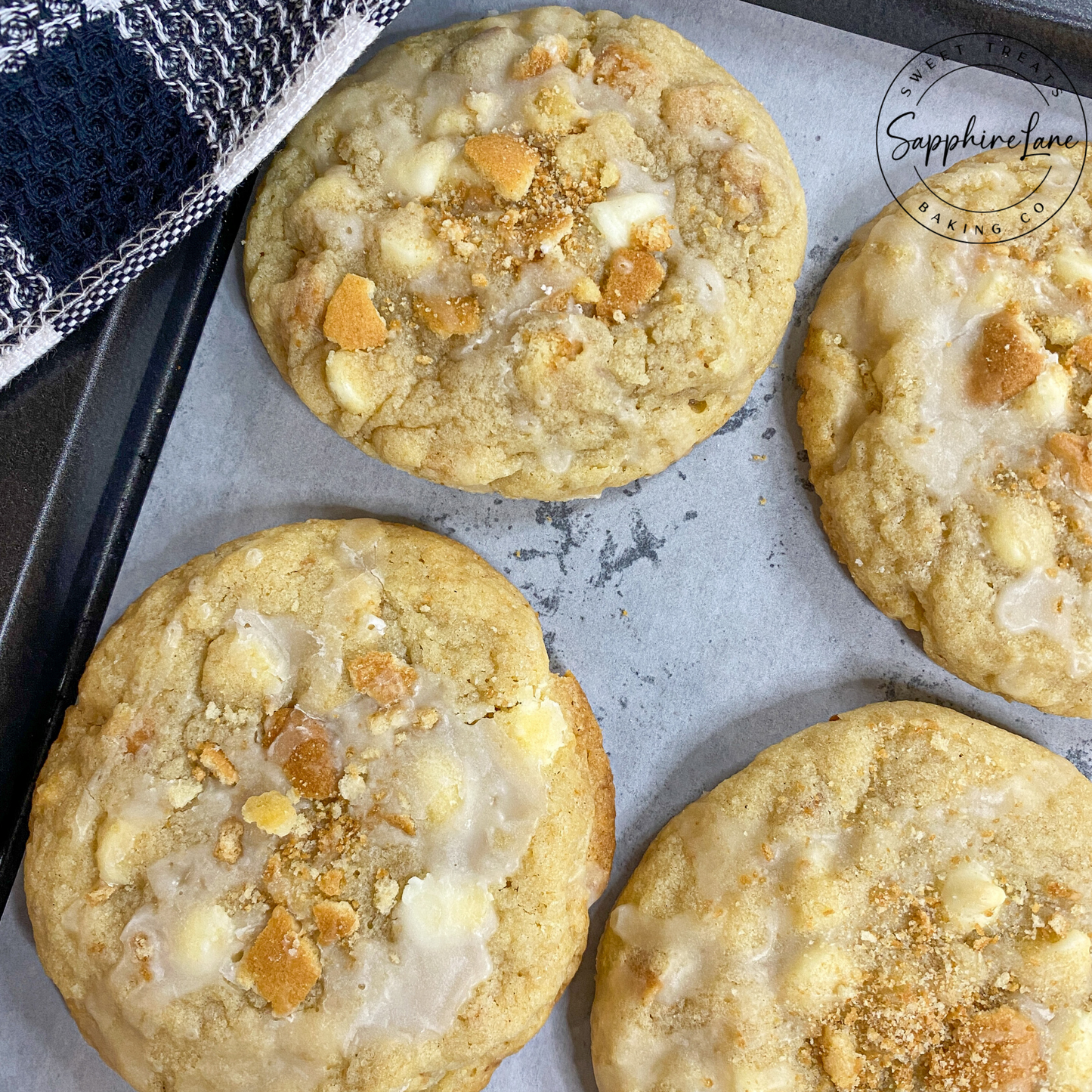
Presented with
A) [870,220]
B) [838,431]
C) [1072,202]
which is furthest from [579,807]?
[1072,202]

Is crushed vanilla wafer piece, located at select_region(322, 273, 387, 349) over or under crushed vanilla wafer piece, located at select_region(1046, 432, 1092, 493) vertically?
over

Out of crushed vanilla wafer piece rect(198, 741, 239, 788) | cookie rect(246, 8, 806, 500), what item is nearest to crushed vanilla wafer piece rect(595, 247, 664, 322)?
cookie rect(246, 8, 806, 500)

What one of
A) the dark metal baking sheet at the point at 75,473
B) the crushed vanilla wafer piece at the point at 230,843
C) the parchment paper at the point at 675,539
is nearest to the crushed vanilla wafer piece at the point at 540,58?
the parchment paper at the point at 675,539

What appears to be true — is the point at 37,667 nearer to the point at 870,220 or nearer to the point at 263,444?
the point at 263,444

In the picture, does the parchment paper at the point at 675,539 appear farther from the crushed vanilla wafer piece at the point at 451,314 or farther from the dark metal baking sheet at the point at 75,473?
the crushed vanilla wafer piece at the point at 451,314

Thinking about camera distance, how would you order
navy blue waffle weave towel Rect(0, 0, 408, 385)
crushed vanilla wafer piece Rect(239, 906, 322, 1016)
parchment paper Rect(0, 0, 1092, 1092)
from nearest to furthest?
navy blue waffle weave towel Rect(0, 0, 408, 385)
crushed vanilla wafer piece Rect(239, 906, 322, 1016)
parchment paper Rect(0, 0, 1092, 1092)

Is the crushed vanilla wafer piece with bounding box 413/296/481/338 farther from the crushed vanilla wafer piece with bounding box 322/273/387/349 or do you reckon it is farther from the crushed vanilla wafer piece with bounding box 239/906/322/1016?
the crushed vanilla wafer piece with bounding box 239/906/322/1016

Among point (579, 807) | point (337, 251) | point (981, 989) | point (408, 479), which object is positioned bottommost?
point (981, 989)
